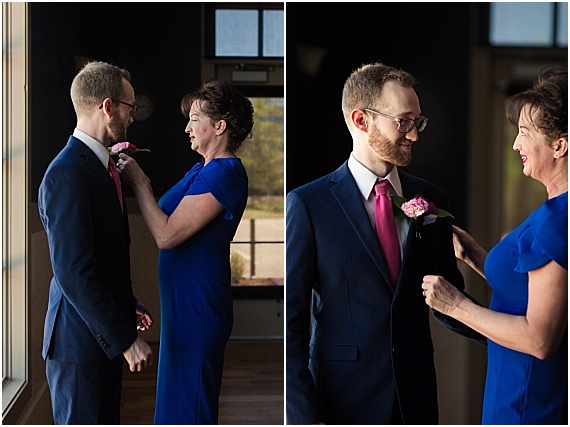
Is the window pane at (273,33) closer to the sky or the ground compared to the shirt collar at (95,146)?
closer to the sky

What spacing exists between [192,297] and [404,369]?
941mm

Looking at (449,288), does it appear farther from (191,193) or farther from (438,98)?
(191,193)

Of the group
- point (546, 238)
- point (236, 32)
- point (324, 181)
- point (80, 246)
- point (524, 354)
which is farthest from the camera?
point (236, 32)

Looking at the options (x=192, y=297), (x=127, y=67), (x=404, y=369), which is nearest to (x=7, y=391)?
(x=192, y=297)

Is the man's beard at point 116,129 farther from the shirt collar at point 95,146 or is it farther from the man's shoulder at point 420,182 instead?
the man's shoulder at point 420,182

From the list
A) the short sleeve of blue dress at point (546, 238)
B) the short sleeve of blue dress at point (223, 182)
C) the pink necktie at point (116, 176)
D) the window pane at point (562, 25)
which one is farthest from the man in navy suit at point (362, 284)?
the window pane at point (562, 25)

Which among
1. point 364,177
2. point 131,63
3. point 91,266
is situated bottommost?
point 91,266

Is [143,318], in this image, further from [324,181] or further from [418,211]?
[418,211]

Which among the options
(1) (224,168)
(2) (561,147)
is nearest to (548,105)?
(2) (561,147)

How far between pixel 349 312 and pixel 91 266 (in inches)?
41.3

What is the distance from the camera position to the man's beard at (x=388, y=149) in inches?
120

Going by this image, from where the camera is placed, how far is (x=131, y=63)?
322cm

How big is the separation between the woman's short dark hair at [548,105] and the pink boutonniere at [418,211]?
18.9 inches

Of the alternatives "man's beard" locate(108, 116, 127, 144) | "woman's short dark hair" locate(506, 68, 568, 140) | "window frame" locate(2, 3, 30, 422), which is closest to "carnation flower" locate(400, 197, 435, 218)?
"woman's short dark hair" locate(506, 68, 568, 140)
